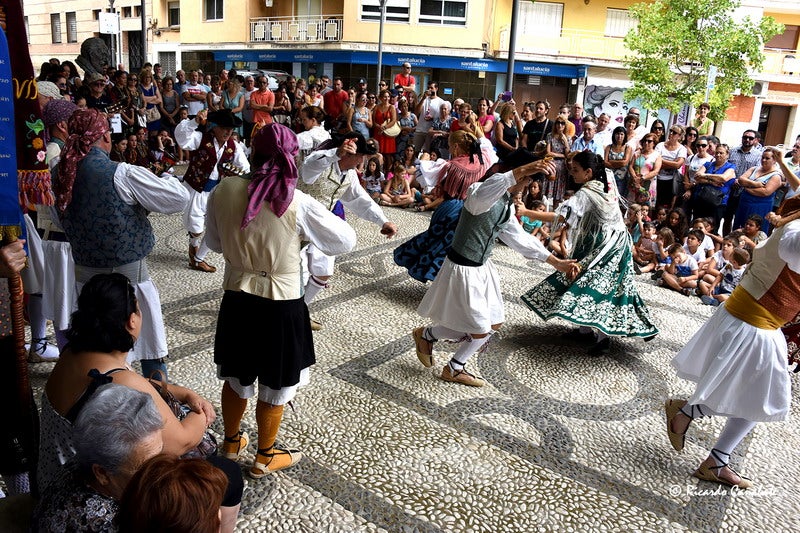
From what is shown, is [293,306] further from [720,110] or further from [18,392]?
[720,110]

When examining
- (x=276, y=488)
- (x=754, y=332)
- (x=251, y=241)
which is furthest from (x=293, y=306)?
(x=754, y=332)

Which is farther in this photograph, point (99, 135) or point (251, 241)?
point (99, 135)

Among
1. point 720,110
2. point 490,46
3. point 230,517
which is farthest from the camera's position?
point 490,46

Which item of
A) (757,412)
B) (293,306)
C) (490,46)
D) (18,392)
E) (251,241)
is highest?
(490,46)

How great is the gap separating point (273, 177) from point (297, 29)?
22.4 meters

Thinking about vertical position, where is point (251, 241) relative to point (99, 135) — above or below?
below

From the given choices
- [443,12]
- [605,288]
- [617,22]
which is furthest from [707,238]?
[617,22]

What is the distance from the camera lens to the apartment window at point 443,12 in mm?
21969

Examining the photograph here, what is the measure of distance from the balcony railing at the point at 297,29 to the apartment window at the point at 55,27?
11725mm

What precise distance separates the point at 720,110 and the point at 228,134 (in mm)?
13259

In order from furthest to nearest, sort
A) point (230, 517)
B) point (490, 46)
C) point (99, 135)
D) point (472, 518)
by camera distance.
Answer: point (490, 46) → point (99, 135) → point (472, 518) → point (230, 517)

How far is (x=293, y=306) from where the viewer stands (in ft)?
9.10

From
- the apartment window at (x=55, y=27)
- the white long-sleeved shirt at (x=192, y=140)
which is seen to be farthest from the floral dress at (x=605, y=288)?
the apartment window at (x=55, y=27)

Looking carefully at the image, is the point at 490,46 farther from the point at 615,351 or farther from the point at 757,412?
the point at 757,412
